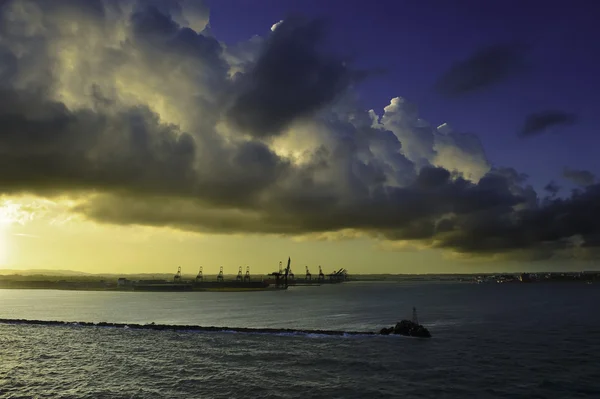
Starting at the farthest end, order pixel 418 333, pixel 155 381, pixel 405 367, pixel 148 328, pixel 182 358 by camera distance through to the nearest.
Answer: pixel 148 328
pixel 418 333
pixel 182 358
pixel 405 367
pixel 155 381

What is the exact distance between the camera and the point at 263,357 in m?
69.8

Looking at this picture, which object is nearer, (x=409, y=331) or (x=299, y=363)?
(x=299, y=363)

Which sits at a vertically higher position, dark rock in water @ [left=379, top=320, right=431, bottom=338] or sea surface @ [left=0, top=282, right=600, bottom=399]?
dark rock in water @ [left=379, top=320, right=431, bottom=338]

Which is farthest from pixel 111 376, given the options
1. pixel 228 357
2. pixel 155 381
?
pixel 228 357

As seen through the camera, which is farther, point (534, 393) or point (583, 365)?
point (583, 365)

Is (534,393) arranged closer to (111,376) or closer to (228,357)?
(228,357)

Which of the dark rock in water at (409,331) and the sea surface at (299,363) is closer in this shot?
the sea surface at (299,363)

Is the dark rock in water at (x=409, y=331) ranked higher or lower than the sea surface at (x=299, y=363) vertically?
higher

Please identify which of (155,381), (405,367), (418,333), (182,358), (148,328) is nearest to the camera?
(155,381)

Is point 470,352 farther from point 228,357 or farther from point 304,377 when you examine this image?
point 228,357

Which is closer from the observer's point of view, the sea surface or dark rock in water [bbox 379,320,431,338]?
the sea surface

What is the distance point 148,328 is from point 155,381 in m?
51.0

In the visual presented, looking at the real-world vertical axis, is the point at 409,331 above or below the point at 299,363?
above

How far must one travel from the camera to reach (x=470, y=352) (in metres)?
73.2
